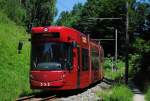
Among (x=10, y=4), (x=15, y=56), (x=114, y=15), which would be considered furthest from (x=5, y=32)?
(x=114, y=15)

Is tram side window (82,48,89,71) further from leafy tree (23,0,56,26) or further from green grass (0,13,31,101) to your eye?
leafy tree (23,0,56,26)

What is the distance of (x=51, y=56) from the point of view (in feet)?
83.6

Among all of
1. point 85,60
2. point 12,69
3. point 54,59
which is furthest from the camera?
point 12,69

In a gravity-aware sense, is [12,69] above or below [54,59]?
below

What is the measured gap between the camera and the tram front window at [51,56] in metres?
25.4

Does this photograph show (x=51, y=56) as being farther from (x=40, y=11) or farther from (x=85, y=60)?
(x=40, y=11)

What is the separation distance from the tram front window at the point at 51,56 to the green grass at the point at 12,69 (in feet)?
7.31

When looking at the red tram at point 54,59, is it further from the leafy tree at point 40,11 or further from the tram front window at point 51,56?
the leafy tree at point 40,11

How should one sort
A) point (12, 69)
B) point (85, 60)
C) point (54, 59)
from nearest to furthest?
point (54, 59)
point (85, 60)
point (12, 69)

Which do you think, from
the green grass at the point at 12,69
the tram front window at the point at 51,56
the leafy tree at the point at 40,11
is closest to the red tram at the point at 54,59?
the tram front window at the point at 51,56

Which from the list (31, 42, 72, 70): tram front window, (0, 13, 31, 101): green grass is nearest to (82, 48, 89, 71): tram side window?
(31, 42, 72, 70): tram front window

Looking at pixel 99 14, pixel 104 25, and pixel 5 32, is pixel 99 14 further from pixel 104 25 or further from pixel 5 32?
pixel 5 32

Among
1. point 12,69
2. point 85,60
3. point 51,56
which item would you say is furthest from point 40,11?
point 51,56

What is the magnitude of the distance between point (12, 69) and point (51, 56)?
10.5 m
